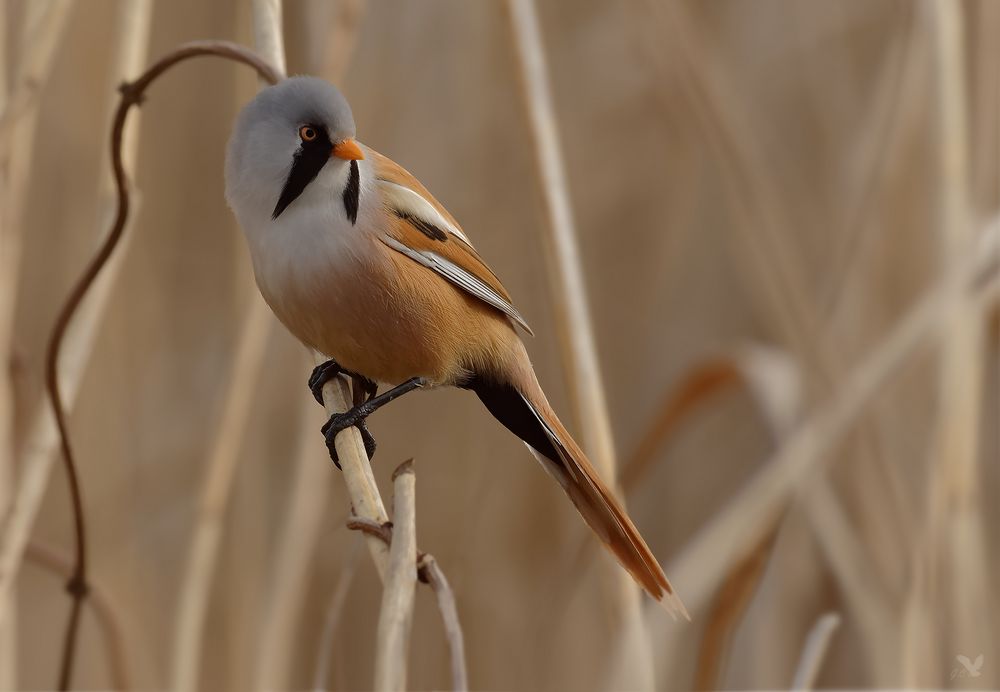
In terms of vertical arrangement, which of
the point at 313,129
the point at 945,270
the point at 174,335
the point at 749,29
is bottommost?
the point at 313,129

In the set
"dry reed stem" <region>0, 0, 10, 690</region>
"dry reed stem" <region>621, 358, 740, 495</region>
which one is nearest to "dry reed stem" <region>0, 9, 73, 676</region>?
"dry reed stem" <region>0, 0, 10, 690</region>

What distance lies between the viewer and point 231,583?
7.65 ft

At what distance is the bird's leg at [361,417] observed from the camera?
1.21m

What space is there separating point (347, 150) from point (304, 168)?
52mm

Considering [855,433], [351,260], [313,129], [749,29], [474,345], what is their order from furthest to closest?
[749,29] → [855,433] → [474,345] → [351,260] → [313,129]

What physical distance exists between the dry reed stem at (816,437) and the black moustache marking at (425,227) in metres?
0.63

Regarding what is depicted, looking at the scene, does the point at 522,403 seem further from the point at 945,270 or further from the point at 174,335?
the point at 174,335

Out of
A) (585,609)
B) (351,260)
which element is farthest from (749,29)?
(351,260)

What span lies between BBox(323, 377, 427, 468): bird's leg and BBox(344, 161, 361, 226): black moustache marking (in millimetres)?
194

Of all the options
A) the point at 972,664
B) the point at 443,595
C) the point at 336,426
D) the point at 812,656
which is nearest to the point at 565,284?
the point at 336,426

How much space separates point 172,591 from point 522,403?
185cm

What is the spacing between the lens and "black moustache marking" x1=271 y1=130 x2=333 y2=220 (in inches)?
43.8

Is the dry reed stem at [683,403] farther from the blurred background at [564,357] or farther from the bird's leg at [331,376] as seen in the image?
the bird's leg at [331,376]

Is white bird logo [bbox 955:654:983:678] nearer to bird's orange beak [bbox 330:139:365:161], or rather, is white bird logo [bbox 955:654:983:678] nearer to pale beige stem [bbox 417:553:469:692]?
pale beige stem [bbox 417:553:469:692]
